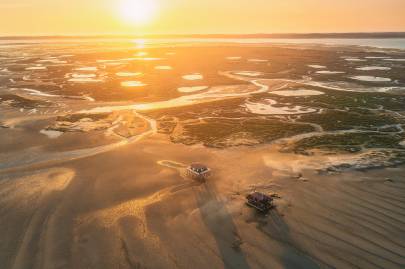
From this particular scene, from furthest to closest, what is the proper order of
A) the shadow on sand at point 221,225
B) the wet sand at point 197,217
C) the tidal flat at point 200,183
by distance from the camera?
the tidal flat at point 200,183 < the wet sand at point 197,217 < the shadow on sand at point 221,225

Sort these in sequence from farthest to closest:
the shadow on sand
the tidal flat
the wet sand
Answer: the tidal flat
the wet sand
the shadow on sand

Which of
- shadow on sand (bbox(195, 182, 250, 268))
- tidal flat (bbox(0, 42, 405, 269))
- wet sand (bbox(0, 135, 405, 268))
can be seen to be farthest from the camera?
tidal flat (bbox(0, 42, 405, 269))

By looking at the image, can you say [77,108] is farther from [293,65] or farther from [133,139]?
[293,65]

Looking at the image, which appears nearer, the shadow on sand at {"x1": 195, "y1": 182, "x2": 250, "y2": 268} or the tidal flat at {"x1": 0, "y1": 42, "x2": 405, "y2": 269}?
Result: the shadow on sand at {"x1": 195, "y1": 182, "x2": 250, "y2": 268}

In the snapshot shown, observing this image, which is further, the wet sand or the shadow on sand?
the wet sand

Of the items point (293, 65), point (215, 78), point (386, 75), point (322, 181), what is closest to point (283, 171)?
point (322, 181)

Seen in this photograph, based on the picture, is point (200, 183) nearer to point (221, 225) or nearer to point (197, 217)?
point (197, 217)

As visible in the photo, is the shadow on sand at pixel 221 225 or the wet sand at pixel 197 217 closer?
the shadow on sand at pixel 221 225

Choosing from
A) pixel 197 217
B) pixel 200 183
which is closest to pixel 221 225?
pixel 197 217
